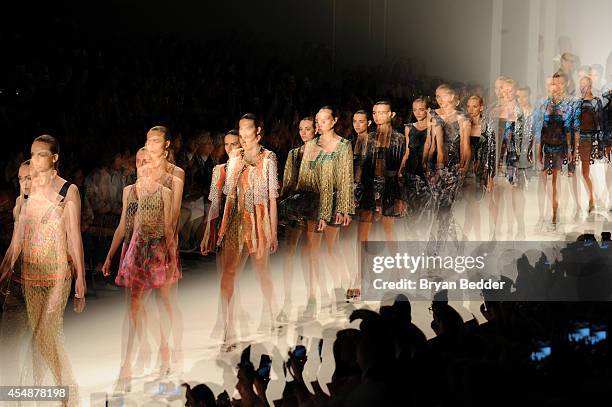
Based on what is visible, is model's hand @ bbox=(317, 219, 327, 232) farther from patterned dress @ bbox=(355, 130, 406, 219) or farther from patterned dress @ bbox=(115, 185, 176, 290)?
patterned dress @ bbox=(115, 185, 176, 290)

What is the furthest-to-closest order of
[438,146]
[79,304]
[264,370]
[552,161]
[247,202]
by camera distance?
1. [552,161]
2. [438,146]
3. [247,202]
4. [79,304]
5. [264,370]

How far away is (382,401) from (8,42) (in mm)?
2445

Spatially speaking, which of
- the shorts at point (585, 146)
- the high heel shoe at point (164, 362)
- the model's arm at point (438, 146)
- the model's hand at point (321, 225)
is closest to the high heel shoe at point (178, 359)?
the high heel shoe at point (164, 362)

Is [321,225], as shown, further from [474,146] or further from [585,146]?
[585,146]

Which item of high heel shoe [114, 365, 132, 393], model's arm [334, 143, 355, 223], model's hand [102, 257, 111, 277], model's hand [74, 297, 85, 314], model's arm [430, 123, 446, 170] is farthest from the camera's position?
model's arm [430, 123, 446, 170]

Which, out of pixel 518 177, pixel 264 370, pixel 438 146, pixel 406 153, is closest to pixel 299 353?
pixel 264 370

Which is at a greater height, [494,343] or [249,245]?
[249,245]

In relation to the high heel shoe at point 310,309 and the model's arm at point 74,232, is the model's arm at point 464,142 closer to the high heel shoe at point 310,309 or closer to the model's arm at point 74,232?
the high heel shoe at point 310,309

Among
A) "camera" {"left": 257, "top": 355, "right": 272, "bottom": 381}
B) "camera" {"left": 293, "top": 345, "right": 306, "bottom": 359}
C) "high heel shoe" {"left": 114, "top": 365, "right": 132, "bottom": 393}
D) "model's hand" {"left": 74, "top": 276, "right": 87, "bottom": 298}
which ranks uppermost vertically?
"model's hand" {"left": 74, "top": 276, "right": 87, "bottom": 298}

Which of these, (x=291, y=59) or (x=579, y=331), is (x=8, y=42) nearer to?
(x=291, y=59)

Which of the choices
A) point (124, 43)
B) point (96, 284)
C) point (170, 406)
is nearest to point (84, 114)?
point (124, 43)

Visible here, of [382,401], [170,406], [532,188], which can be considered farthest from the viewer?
[532,188]

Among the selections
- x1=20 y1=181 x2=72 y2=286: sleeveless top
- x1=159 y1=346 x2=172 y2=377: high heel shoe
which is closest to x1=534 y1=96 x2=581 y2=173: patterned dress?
x1=159 y1=346 x2=172 y2=377: high heel shoe

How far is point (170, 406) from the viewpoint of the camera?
355cm
